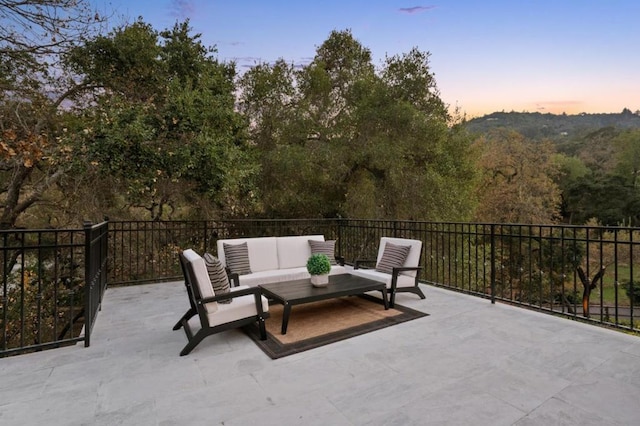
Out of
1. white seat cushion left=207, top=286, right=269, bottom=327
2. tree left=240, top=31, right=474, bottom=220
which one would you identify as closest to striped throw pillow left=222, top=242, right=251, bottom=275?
white seat cushion left=207, top=286, right=269, bottom=327

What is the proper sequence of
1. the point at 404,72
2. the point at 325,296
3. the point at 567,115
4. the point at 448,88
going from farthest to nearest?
the point at 567,115
the point at 448,88
the point at 404,72
the point at 325,296

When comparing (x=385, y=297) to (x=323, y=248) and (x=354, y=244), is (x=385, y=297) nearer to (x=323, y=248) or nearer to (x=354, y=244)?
(x=323, y=248)

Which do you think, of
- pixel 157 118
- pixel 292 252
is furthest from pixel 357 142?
pixel 157 118

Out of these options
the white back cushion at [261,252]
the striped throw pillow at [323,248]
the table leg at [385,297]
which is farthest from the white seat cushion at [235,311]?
the striped throw pillow at [323,248]

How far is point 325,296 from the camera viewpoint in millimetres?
3746

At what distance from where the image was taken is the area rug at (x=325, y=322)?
3.19 meters

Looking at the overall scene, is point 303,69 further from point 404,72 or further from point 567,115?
point 567,115

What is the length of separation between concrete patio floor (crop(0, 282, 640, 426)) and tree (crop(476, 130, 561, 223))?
14561 mm

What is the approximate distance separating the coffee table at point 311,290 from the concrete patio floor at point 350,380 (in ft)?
1.73

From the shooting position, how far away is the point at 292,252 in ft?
18.3

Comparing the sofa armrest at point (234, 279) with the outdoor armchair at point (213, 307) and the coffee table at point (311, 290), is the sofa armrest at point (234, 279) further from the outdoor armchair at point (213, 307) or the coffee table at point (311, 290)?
the outdoor armchair at point (213, 307)

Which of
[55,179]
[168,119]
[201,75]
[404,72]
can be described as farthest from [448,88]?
[55,179]

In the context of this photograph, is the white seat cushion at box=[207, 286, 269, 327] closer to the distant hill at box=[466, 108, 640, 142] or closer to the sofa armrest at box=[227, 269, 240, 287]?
the sofa armrest at box=[227, 269, 240, 287]

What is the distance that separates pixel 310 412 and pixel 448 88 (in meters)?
10.7
